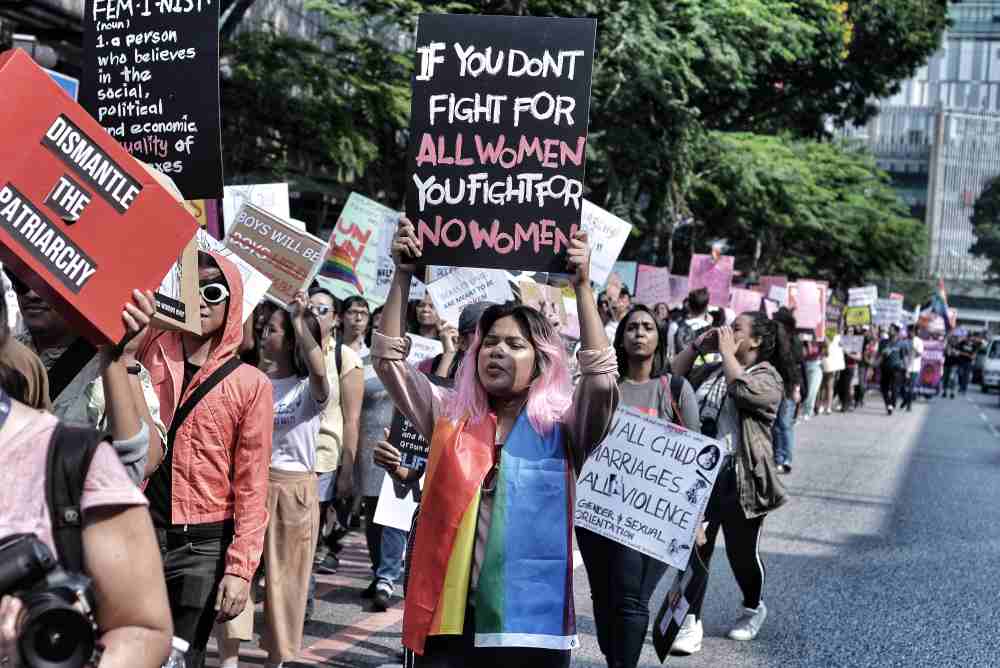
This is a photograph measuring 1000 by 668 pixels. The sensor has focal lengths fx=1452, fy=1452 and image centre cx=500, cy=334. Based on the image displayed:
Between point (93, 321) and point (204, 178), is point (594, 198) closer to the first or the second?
point (204, 178)

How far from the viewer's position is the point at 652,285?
19.9 metres

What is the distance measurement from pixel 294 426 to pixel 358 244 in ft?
15.1

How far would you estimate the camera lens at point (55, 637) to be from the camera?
1.95 meters

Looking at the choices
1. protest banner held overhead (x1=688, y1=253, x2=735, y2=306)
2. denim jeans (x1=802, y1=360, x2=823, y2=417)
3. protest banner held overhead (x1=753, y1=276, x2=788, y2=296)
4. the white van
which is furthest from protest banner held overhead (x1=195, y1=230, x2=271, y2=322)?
the white van

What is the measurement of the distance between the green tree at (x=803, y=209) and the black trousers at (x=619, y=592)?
18265 millimetres

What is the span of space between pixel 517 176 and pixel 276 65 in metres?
12.2

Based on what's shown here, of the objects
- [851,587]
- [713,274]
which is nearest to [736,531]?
[851,587]

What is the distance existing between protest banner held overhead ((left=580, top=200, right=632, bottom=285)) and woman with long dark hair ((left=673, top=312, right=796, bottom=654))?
12.9 ft

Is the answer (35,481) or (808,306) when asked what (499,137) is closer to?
(35,481)

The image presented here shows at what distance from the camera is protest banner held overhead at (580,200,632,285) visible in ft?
36.9

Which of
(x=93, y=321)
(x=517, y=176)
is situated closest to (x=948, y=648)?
(x=517, y=176)

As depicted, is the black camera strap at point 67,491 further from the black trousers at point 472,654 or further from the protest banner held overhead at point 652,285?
the protest banner held overhead at point 652,285

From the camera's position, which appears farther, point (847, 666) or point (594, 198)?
point (594, 198)

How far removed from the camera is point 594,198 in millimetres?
22047
